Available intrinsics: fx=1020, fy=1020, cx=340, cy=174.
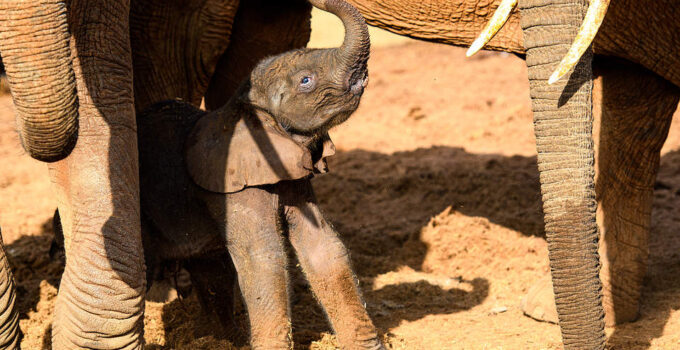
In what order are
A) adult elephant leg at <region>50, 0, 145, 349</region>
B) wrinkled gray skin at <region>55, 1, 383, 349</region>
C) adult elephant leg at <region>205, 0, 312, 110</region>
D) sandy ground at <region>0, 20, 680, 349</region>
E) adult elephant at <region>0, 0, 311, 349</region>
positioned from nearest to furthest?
adult elephant at <region>0, 0, 311, 349</region>
adult elephant leg at <region>50, 0, 145, 349</region>
wrinkled gray skin at <region>55, 1, 383, 349</region>
sandy ground at <region>0, 20, 680, 349</region>
adult elephant leg at <region>205, 0, 312, 110</region>

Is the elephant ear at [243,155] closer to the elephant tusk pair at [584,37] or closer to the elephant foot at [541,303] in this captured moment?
the elephant tusk pair at [584,37]

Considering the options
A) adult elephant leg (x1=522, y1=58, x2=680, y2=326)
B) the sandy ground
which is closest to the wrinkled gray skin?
the sandy ground

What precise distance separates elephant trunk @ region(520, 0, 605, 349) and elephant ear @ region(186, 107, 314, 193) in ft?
3.11

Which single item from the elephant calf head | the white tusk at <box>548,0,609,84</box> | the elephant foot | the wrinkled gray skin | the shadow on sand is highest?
the white tusk at <box>548,0,609,84</box>

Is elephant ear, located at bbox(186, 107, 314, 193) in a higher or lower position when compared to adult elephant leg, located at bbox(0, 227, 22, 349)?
higher

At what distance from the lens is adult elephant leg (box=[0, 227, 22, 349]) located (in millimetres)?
3348

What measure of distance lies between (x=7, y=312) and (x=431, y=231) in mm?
2807

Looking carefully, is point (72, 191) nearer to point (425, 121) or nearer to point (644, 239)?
point (644, 239)

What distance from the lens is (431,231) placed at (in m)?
A: 5.66

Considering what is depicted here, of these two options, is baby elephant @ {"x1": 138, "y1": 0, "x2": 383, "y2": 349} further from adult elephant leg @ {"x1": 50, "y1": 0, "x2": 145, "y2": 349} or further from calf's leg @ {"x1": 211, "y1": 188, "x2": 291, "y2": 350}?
adult elephant leg @ {"x1": 50, "y1": 0, "x2": 145, "y2": 349}

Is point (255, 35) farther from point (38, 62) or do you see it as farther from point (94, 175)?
point (38, 62)

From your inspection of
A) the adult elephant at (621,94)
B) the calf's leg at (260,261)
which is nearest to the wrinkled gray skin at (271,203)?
the calf's leg at (260,261)

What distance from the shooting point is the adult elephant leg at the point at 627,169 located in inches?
179

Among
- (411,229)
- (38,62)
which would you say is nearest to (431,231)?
(411,229)
